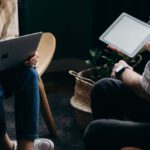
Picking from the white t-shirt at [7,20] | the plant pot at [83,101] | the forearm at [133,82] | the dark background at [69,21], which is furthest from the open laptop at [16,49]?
the dark background at [69,21]

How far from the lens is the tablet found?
5.43 feet

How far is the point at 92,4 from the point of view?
307 centimetres

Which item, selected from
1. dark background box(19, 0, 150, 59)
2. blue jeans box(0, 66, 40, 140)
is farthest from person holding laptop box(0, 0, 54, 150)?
dark background box(19, 0, 150, 59)

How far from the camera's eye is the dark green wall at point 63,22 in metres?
3.06

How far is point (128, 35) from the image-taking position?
5.65ft

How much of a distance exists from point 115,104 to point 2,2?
0.72 m

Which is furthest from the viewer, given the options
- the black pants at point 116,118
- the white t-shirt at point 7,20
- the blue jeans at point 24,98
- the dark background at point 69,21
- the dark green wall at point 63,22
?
the dark green wall at point 63,22

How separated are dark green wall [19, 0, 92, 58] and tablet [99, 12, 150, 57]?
1372mm

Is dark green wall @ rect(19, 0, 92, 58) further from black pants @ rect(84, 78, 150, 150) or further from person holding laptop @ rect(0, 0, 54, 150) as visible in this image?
black pants @ rect(84, 78, 150, 150)

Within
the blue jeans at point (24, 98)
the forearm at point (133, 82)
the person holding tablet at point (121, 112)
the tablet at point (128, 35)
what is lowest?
the blue jeans at point (24, 98)

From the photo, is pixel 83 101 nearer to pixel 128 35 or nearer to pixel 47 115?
pixel 47 115

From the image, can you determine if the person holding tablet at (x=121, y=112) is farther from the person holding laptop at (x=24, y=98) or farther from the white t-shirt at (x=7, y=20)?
the white t-shirt at (x=7, y=20)

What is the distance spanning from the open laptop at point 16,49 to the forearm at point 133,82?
38 cm

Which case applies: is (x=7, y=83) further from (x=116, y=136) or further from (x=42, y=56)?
(x=116, y=136)
